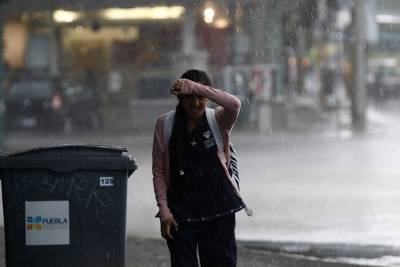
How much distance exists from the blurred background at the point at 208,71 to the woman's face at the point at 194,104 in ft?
31.2

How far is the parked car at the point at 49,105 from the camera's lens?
29047mm

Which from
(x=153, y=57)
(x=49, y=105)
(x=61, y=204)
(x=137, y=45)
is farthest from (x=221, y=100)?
(x=137, y=45)

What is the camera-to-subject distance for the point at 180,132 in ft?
18.2

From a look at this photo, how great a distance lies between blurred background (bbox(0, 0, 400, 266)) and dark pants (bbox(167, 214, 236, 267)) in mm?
9368

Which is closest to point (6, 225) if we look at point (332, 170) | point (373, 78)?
point (332, 170)

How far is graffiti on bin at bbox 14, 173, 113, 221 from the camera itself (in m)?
6.17

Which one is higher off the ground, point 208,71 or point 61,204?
point 61,204

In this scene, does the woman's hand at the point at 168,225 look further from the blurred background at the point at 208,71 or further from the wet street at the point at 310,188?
the blurred background at the point at 208,71

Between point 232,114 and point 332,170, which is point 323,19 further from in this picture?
point 232,114

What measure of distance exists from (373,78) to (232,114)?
5027cm

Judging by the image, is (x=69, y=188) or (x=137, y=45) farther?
(x=137, y=45)

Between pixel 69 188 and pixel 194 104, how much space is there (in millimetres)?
1180

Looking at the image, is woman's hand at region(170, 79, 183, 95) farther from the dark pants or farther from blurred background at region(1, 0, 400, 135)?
blurred background at region(1, 0, 400, 135)

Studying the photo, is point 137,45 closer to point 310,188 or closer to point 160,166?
point 310,188
